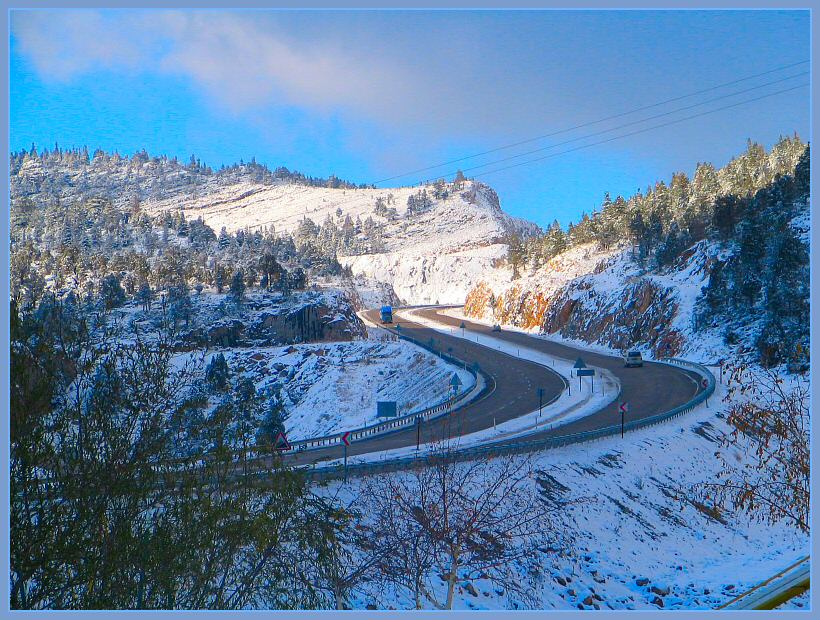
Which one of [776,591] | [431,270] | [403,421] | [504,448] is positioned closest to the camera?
[776,591]

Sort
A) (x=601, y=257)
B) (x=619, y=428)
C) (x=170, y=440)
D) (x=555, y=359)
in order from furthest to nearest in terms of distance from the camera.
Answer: (x=601, y=257)
(x=555, y=359)
(x=619, y=428)
(x=170, y=440)

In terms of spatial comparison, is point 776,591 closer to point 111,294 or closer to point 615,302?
point 111,294

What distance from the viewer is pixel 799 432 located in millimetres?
8789

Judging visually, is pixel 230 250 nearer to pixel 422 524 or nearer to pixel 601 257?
pixel 601 257

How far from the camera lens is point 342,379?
40219mm

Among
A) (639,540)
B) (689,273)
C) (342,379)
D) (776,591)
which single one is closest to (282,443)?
(639,540)

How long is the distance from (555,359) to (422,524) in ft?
130

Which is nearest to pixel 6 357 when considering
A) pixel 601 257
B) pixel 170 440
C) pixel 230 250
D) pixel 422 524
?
pixel 170 440

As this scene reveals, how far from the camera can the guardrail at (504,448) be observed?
634 inches

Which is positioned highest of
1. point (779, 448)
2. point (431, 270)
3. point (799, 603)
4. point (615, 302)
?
point (431, 270)

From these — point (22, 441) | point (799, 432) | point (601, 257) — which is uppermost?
point (601, 257)

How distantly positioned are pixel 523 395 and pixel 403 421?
9477 mm

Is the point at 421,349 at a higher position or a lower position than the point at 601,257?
lower

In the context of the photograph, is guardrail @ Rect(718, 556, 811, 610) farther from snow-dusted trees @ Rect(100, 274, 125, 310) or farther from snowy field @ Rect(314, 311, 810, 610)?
snow-dusted trees @ Rect(100, 274, 125, 310)
